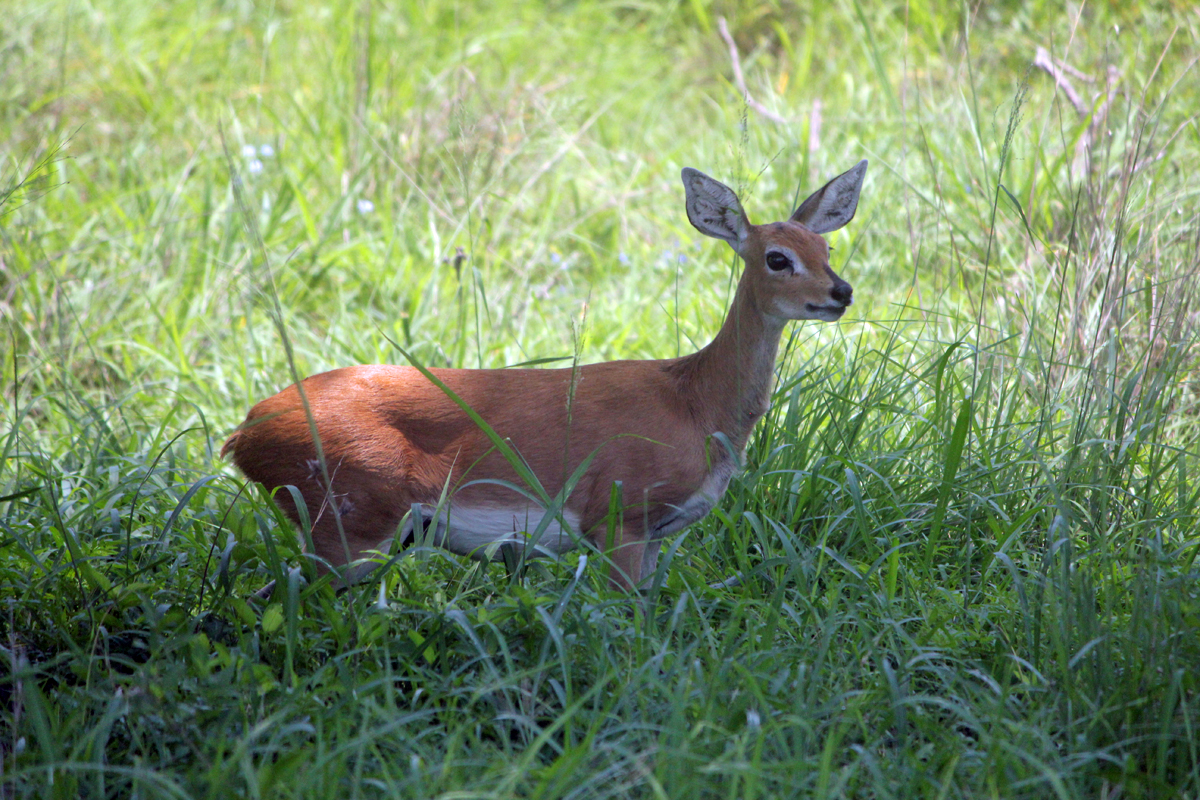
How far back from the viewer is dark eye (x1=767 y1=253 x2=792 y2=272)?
A: 10.9ft

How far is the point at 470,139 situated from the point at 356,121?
2.44 m

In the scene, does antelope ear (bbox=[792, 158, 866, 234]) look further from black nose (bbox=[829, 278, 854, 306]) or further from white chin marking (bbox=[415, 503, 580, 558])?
white chin marking (bbox=[415, 503, 580, 558])

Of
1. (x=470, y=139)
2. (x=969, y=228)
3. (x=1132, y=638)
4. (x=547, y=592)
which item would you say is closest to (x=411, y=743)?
(x=547, y=592)

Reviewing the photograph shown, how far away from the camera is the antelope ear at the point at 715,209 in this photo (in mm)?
3492

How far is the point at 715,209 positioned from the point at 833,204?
17.5 inches

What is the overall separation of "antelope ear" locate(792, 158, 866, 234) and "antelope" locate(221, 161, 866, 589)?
25 cm

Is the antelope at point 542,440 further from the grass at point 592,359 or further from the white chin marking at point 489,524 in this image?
the grass at point 592,359

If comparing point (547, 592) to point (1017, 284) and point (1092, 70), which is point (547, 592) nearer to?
point (1017, 284)

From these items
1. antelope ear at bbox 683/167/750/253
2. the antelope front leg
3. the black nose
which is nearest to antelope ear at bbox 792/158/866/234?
antelope ear at bbox 683/167/750/253

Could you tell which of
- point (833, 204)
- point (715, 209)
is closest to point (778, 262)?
point (715, 209)

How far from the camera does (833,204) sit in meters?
3.70

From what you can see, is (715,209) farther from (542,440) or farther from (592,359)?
(592,359)

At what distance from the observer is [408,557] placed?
3.04 m

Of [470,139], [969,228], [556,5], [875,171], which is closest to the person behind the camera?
[470,139]
